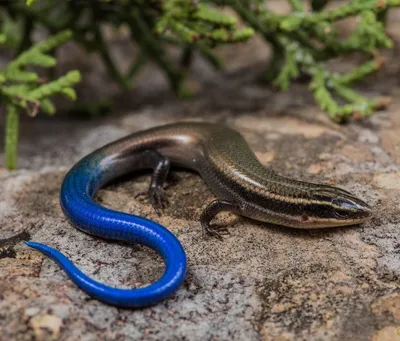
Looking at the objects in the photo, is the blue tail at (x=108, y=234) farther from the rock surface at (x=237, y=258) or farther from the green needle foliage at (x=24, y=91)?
the green needle foliage at (x=24, y=91)

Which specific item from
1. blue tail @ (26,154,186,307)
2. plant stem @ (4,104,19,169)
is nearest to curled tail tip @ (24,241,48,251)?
blue tail @ (26,154,186,307)

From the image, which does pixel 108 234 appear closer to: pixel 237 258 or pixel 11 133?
pixel 237 258

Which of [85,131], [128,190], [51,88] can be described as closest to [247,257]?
[128,190]

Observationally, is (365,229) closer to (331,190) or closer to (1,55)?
(331,190)

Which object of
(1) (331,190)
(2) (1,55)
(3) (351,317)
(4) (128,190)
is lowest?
(2) (1,55)

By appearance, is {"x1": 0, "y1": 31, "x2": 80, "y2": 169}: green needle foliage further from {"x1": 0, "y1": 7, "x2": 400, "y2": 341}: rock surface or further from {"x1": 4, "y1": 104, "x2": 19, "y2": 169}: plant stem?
{"x1": 0, "y1": 7, "x2": 400, "y2": 341}: rock surface

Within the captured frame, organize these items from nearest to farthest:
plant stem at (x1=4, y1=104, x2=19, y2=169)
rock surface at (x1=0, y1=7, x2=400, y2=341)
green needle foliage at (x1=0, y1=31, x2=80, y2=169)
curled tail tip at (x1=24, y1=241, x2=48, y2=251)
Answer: rock surface at (x1=0, y1=7, x2=400, y2=341) < curled tail tip at (x1=24, y1=241, x2=48, y2=251) < green needle foliage at (x1=0, y1=31, x2=80, y2=169) < plant stem at (x1=4, y1=104, x2=19, y2=169)
